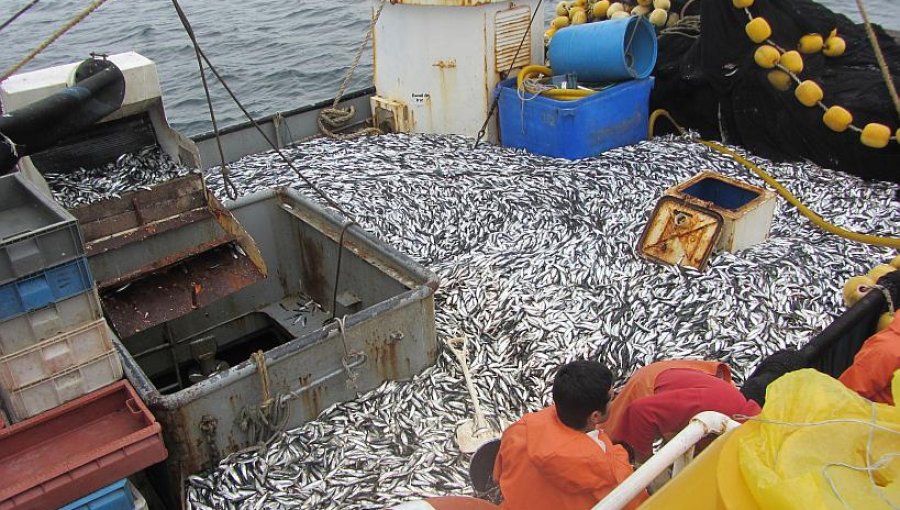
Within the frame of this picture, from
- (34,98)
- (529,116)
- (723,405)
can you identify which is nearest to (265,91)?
(529,116)

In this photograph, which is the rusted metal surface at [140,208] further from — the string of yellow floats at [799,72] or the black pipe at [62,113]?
the string of yellow floats at [799,72]

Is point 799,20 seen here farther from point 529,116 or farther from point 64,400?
point 64,400

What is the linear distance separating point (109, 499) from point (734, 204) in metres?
6.73

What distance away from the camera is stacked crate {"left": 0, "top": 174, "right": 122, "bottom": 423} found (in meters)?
4.25

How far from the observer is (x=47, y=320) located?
4.43 metres

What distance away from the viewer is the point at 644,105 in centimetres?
988

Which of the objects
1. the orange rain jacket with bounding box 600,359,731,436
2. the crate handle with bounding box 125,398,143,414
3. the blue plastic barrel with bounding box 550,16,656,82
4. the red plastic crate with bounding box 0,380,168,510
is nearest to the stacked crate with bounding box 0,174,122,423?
the red plastic crate with bounding box 0,380,168,510

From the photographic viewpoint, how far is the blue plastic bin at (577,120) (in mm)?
9258

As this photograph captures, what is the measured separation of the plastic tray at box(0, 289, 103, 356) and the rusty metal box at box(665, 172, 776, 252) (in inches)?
216

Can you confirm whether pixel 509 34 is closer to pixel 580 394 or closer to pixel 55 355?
pixel 55 355

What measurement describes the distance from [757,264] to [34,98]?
7194mm

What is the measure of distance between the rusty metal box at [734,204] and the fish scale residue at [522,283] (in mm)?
162

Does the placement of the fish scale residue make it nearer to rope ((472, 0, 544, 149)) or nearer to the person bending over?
rope ((472, 0, 544, 149))

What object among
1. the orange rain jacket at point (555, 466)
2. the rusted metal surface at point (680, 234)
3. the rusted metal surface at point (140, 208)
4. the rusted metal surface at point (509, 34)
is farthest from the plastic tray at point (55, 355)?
the rusted metal surface at point (509, 34)
